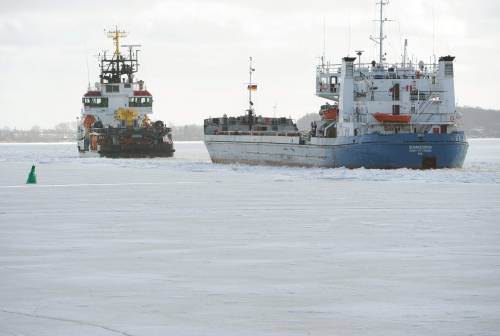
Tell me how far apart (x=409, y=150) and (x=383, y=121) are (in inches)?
158

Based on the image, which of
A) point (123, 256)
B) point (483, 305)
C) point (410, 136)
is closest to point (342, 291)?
point (483, 305)

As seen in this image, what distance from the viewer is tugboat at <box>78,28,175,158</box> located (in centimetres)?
9106

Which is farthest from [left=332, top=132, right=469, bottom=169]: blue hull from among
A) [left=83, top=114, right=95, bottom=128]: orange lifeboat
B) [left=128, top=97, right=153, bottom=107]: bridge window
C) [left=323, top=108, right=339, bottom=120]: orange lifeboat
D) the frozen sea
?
[left=83, top=114, right=95, bottom=128]: orange lifeboat

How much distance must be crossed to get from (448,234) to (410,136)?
35091 millimetres

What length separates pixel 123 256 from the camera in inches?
603

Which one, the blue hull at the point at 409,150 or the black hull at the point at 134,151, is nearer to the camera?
the blue hull at the point at 409,150

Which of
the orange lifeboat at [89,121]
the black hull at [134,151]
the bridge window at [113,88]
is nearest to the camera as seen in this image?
the black hull at [134,151]

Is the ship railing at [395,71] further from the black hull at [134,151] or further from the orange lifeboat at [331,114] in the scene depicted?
the black hull at [134,151]

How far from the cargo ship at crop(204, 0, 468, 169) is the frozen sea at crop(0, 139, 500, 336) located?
2509 cm

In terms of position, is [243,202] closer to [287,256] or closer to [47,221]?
[47,221]

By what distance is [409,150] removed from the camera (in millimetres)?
53094

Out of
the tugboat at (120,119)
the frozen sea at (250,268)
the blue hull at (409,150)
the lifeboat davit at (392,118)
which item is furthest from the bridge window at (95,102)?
the frozen sea at (250,268)

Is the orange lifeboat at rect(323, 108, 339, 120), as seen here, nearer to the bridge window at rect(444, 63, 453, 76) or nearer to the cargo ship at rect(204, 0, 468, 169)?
the cargo ship at rect(204, 0, 468, 169)

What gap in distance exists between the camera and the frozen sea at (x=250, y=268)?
33.0 ft
